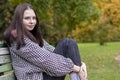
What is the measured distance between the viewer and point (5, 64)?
13.2ft

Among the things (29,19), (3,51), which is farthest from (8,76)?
(29,19)

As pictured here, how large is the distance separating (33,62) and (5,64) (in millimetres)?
317

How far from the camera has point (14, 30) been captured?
3992 mm

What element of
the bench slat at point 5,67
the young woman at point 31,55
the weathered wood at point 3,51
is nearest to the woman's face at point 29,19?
the young woman at point 31,55

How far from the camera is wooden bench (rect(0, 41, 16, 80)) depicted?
3937 millimetres

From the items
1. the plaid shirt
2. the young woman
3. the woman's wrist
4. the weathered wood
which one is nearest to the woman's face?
the young woman

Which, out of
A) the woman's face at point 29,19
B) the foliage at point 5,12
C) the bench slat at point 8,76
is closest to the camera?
the bench slat at point 8,76

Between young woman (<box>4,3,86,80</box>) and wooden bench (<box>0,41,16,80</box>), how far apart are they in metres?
0.06

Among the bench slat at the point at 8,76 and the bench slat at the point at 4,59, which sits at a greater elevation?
the bench slat at the point at 4,59

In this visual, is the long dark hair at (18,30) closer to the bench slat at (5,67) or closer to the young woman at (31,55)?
the young woman at (31,55)

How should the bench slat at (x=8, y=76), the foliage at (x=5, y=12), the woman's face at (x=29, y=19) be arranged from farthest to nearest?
1. the foliage at (x=5, y=12)
2. the woman's face at (x=29, y=19)
3. the bench slat at (x=8, y=76)

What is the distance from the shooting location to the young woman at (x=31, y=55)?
3.95 m

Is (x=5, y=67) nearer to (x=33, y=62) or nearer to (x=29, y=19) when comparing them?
(x=33, y=62)

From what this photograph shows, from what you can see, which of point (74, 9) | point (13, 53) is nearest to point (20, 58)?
point (13, 53)
